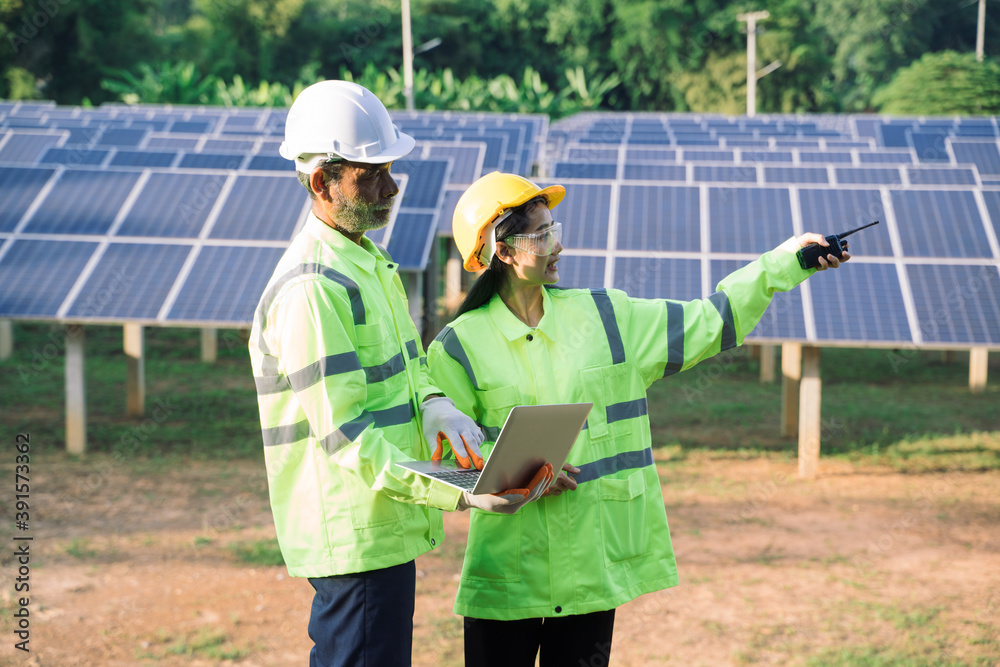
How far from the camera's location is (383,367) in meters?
2.59

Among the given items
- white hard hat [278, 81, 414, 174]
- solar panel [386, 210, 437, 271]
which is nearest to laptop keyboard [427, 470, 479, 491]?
white hard hat [278, 81, 414, 174]

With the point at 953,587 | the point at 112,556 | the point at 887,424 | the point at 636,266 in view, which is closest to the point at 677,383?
the point at 887,424

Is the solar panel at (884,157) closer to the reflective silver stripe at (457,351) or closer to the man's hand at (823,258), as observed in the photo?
the man's hand at (823,258)

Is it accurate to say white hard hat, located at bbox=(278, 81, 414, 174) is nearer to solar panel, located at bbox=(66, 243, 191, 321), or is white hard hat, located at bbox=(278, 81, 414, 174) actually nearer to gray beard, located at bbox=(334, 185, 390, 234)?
gray beard, located at bbox=(334, 185, 390, 234)

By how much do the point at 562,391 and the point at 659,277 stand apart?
4.99 meters

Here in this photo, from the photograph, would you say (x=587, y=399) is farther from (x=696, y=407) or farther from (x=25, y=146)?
(x=25, y=146)

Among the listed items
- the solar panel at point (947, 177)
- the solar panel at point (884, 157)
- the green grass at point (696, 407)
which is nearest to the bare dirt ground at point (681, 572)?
the green grass at point (696, 407)

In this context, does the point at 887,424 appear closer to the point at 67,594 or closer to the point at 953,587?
the point at 953,587

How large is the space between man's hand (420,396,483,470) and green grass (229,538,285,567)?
3.61 meters

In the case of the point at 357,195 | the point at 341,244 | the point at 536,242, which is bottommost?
the point at 536,242

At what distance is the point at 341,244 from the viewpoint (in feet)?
8.57

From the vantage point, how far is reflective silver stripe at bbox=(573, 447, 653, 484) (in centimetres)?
287

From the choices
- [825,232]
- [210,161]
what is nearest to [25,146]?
[210,161]

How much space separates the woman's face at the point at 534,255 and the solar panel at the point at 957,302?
16.2 ft
